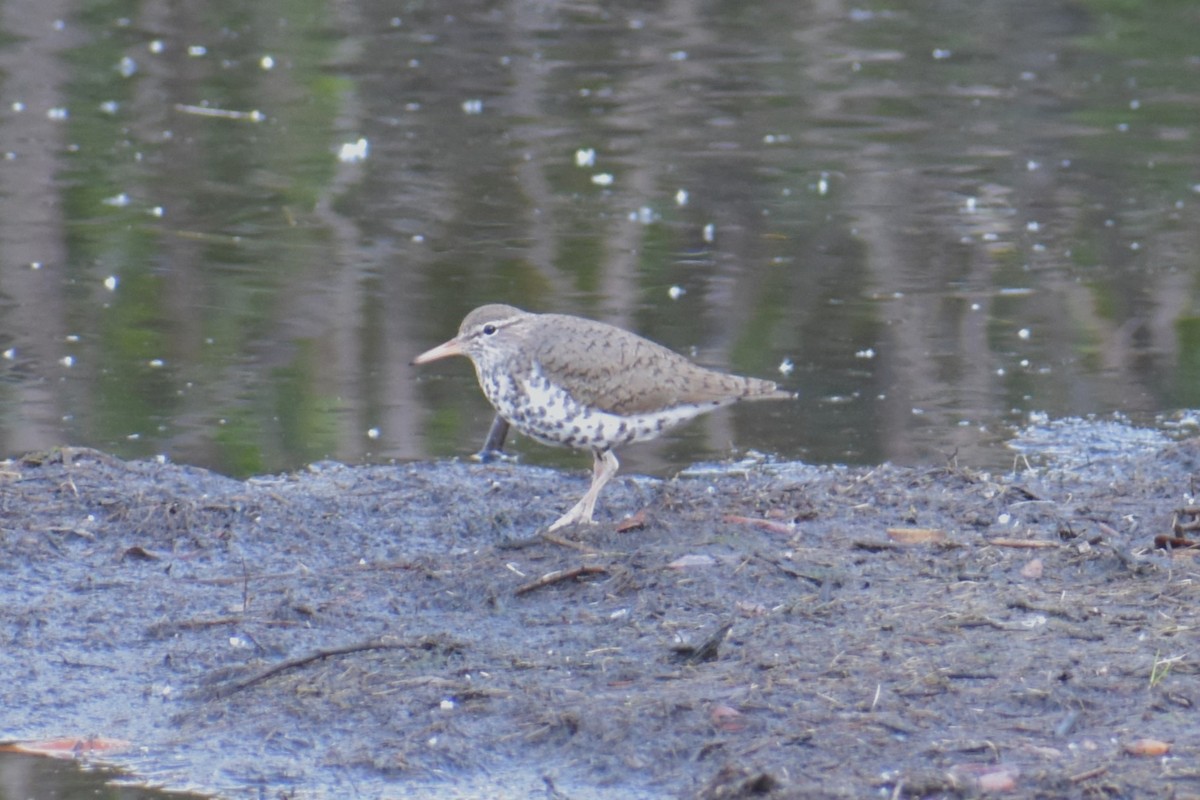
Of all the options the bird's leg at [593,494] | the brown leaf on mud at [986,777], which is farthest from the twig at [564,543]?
the brown leaf on mud at [986,777]

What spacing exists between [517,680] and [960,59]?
47.9 ft

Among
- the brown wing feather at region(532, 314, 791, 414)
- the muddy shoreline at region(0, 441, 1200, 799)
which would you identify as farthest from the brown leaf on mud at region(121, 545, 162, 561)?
the brown wing feather at region(532, 314, 791, 414)

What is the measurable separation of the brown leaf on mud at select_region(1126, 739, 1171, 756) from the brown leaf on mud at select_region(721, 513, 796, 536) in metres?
1.99

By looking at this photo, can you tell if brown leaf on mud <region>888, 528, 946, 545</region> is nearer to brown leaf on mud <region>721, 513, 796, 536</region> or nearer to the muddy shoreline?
the muddy shoreline

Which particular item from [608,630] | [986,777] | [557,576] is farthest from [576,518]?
[986,777]

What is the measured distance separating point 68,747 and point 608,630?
→ 1.68 meters

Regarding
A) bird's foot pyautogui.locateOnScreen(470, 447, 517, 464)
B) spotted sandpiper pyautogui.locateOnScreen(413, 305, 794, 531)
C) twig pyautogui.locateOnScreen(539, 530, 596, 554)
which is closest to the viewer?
twig pyautogui.locateOnScreen(539, 530, 596, 554)

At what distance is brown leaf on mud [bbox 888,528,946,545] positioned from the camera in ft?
20.8

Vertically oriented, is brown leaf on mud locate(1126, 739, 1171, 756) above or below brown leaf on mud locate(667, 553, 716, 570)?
above

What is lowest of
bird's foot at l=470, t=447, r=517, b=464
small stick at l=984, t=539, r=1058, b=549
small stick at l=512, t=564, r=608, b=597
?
bird's foot at l=470, t=447, r=517, b=464

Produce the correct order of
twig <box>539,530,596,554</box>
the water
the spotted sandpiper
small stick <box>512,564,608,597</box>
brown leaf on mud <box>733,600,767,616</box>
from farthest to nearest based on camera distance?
1. the water
2. the spotted sandpiper
3. twig <box>539,530,596,554</box>
4. small stick <box>512,564,608,597</box>
5. brown leaf on mud <box>733,600,767,616</box>

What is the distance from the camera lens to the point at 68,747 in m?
5.00

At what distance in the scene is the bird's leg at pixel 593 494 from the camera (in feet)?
21.5

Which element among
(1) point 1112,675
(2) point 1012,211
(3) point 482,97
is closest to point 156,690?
(1) point 1112,675
